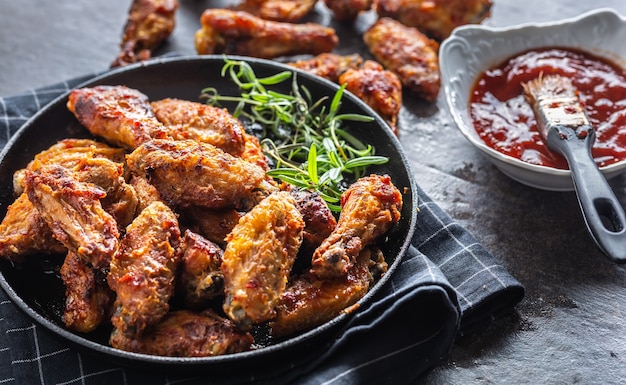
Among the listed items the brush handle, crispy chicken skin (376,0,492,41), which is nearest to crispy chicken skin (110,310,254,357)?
the brush handle

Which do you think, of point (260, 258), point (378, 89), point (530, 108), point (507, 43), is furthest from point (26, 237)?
point (507, 43)

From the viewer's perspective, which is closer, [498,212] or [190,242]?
[190,242]

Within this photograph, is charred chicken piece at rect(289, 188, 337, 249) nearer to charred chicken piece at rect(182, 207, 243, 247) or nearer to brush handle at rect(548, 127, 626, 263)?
charred chicken piece at rect(182, 207, 243, 247)

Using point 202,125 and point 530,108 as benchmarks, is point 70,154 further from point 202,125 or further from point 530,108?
point 530,108

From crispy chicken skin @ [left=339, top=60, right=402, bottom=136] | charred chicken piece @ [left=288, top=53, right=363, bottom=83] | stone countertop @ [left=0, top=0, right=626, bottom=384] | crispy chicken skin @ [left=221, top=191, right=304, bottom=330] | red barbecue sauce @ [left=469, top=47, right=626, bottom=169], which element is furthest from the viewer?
charred chicken piece @ [left=288, top=53, right=363, bottom=83]

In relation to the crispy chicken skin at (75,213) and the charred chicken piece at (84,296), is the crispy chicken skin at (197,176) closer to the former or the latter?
the crispy chicken skin at (75,213)

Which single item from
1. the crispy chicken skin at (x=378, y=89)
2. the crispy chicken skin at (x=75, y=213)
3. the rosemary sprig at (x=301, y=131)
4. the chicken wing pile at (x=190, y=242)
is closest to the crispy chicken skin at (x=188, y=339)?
the chicken wing pile at (x=190, y=242)
